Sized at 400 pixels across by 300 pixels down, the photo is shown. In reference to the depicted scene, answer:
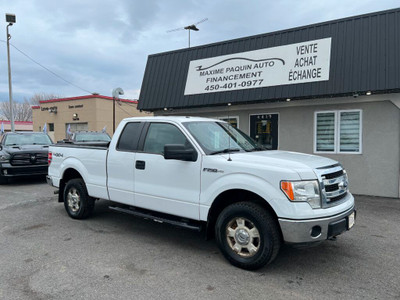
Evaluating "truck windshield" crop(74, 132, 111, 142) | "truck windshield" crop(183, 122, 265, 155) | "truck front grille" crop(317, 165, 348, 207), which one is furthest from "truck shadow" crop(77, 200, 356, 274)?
"truck windshield" crop(74, 132, 111, 142)

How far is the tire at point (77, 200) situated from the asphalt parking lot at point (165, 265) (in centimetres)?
20

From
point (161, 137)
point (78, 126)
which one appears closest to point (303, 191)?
point (161, 137)

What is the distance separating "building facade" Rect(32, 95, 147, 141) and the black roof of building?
19.4 metres

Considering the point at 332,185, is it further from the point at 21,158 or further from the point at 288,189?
the point at 21,158

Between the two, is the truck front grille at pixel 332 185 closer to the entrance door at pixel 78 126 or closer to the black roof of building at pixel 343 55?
the black roof of building at pixel 343 55

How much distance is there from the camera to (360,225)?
226 inches

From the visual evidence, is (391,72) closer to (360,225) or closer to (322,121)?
(322,121)

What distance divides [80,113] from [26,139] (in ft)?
61.1

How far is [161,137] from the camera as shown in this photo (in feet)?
15.8

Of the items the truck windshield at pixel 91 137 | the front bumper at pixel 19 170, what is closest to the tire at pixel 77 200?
the front bumper at pixel 19 170

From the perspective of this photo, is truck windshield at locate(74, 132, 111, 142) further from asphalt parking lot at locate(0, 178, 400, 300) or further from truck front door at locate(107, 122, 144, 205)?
truck front door at locate(107, 122, 144, 205)

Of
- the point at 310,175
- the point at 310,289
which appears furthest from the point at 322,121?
the point at 310,289

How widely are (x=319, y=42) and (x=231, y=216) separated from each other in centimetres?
672

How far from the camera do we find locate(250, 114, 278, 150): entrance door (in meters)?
9.81
